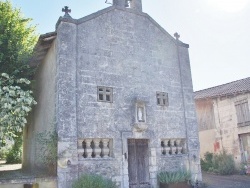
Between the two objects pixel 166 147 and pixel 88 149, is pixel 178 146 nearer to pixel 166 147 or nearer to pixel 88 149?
pixel 166 147

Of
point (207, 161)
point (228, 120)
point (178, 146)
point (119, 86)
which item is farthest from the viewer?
point (207, 161)

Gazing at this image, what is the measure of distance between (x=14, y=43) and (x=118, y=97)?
568 cm

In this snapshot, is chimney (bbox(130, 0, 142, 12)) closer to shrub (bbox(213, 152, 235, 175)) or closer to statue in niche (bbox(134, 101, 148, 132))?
statue in niche (bbox(134, 101, 148, 132))

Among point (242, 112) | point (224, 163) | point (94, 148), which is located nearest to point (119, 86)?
point (94, 148)

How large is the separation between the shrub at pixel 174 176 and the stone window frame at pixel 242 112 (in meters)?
8.35

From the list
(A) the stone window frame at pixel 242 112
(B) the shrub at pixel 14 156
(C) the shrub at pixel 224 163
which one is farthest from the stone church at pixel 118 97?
(B) the shrub at pixel 14 156

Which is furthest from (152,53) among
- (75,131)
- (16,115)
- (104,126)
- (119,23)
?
(16,115)

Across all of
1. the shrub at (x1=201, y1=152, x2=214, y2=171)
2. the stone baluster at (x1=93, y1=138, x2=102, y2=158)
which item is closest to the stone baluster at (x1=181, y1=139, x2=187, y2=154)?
the stone baluster at (x1=93, y1=138, x2=102, y2=158)

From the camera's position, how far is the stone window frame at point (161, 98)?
1207 centimetres

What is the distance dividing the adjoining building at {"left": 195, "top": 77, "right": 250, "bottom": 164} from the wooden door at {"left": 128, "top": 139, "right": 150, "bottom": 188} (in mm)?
9199

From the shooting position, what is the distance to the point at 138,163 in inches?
440

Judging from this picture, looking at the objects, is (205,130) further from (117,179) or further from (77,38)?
(77,38)

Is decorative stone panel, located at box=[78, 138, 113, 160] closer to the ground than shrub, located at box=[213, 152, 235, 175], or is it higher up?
higher up

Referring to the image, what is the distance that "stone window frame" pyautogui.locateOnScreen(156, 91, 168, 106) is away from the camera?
39.6 ft
